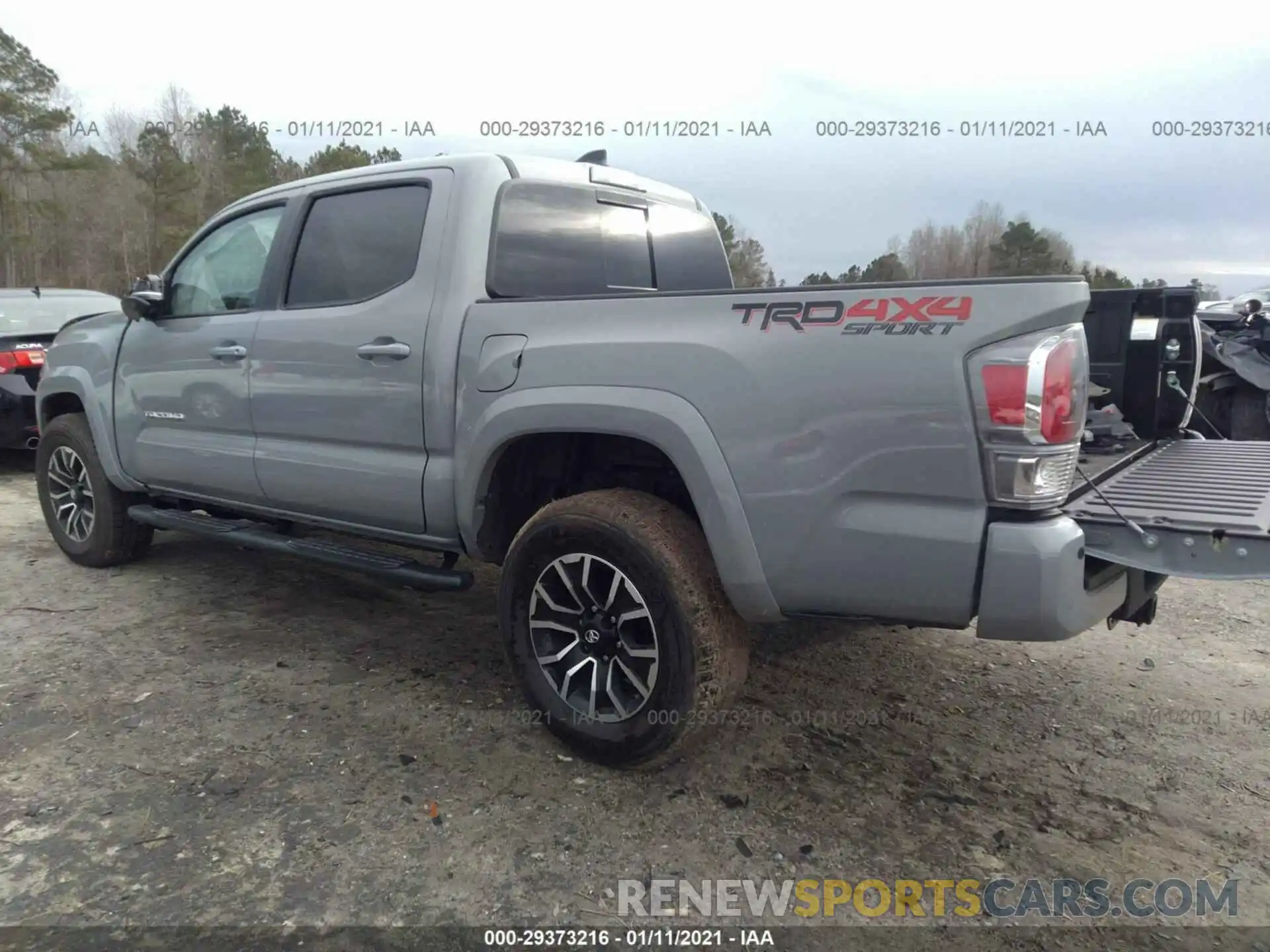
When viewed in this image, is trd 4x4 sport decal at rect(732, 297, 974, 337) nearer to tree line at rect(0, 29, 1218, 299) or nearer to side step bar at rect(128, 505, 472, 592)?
side step bar at rect(128, 505, 472, 592)

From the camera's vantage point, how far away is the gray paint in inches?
87.2

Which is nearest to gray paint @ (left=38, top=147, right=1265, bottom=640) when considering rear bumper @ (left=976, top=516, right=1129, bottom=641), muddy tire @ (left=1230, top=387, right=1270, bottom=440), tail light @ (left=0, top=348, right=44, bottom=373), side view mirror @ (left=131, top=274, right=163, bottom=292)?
rear bumper @ (left=976, top=516, right=1129, bottom=641)

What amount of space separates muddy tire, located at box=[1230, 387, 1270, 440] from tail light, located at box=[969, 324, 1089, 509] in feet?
19.0

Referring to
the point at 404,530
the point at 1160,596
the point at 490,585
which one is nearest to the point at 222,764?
the point at 404,530

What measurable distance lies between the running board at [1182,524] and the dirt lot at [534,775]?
95 cm

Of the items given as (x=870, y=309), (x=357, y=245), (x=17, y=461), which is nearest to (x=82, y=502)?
(x=357, y=245)

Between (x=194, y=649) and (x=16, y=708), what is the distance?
713 mm

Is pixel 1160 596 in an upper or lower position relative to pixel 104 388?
lower

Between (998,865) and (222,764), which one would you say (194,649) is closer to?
(222,764)

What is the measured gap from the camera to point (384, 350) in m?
3.26

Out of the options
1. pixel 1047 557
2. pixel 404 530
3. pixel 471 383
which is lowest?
pixel 404 530

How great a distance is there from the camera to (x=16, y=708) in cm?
338

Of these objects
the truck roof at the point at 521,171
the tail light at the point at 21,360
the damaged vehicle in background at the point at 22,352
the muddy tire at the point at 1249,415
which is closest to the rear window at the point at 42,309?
the damaged vehicle in background at the point at 22,352

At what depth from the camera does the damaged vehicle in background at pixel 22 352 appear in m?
7.30
